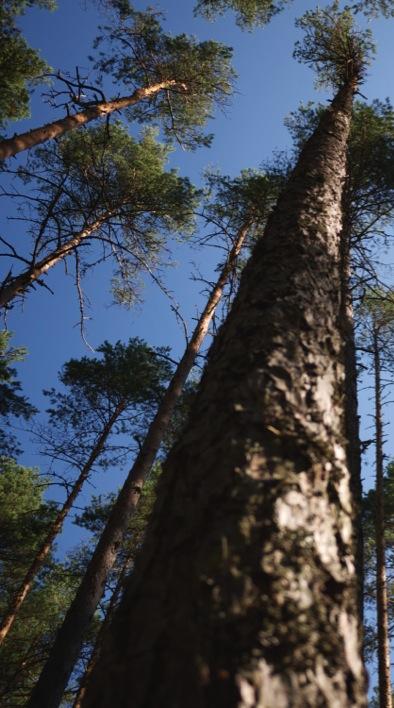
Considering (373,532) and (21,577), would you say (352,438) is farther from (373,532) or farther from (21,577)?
(21,577)

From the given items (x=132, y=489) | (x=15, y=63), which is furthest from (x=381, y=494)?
(x=15, y=63)

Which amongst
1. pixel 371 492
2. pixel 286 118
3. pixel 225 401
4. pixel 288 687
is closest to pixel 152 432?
pixel 225 401

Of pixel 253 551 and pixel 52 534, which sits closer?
pixel 253 551

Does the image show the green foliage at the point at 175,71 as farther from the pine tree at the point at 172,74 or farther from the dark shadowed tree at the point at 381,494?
the dark shadowed tree at the point at 381,494

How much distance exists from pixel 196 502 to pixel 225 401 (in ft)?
1.14

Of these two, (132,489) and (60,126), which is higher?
(60,126)

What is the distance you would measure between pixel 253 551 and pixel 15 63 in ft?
46.6

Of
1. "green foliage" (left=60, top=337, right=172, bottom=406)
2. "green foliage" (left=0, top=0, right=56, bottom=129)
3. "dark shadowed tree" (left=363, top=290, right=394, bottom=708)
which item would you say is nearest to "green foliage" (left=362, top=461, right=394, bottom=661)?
"dark shadowed tree" (left=363, top=290, right=394, bottom=708)

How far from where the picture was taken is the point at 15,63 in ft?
37.6

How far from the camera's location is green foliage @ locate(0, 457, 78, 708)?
51.1 ft

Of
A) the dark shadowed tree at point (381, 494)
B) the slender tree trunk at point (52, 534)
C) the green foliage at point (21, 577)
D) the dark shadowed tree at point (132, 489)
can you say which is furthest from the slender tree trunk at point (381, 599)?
the green foliage at point (21, 577)

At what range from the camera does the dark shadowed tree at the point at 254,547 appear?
0.74 meters

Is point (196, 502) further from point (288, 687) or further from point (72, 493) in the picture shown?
point (72, 493)

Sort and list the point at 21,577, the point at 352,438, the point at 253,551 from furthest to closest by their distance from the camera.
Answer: the point at 21,577
the point at 352,438
the point at 253,551
